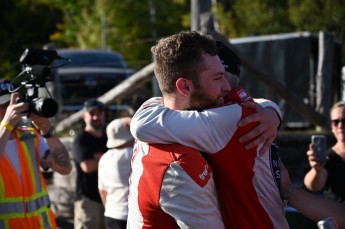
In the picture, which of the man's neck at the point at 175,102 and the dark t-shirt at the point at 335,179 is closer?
the man's neck at the point at 175,102

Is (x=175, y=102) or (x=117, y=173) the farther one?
(x=117, y=173)

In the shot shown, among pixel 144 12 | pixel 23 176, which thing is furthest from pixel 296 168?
pixel 144 12

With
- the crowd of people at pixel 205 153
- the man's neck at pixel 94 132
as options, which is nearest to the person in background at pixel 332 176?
the crowd of people at pixel 205 153

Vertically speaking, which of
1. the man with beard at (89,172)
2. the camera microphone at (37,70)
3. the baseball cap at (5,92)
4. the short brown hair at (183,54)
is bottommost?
the man with beard at (89,172)

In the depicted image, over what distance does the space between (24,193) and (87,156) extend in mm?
2391

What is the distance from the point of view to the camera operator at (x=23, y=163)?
16.0ft

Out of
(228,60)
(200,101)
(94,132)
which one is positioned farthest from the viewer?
(94,132)

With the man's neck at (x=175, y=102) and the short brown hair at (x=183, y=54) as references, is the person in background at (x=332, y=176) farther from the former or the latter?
the short brown hair at (x=183, y=54)

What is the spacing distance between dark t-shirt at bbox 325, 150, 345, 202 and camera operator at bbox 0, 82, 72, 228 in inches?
79.3

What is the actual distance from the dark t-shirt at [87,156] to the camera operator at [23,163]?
6.82 ft

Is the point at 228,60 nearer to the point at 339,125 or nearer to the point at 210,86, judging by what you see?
the point at 210,86

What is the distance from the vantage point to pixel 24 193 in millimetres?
5062

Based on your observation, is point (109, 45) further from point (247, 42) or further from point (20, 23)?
point (247, 42)

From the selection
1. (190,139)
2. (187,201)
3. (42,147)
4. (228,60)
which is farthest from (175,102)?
(42,147)
